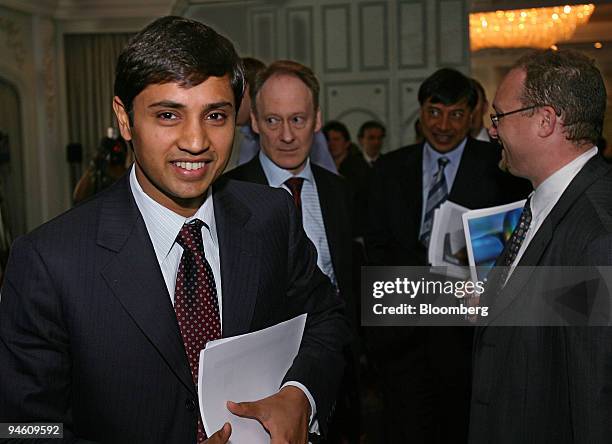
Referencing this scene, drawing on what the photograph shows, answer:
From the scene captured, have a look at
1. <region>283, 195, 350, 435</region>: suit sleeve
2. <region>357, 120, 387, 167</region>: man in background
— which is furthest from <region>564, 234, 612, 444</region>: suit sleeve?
<region>357, 120, 387, 167</region>: man in background

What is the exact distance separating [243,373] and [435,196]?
207 cm

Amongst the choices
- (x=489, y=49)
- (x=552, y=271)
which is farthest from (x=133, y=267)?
(x=489, y=49)

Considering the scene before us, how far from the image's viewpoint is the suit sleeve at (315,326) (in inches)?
51.1

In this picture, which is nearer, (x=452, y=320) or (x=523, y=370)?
(x=523, y=370)

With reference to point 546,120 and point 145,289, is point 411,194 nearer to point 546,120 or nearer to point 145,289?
point 546,120

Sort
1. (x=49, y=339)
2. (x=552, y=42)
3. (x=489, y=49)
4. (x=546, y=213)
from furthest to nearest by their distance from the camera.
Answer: (x=489, y=49) → (x=552, y=42) → (x=546, y=213) → (x=49, y=339)

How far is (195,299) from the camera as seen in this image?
3.98ft

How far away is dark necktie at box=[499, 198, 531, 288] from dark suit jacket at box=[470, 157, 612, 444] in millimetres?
114

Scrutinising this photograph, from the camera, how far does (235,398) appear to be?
1133 millimetres

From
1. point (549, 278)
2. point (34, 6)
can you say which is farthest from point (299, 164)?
point (34, 6)

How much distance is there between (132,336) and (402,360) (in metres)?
2.19

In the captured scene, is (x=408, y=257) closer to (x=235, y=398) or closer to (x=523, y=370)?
(x=523, y=370)

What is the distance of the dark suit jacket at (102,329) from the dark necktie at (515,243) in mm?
767

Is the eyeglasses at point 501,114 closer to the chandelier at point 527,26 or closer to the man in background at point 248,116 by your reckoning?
the man in background at point 248,116
